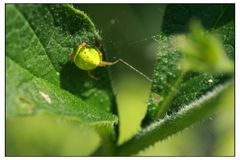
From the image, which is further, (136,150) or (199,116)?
(136,150)

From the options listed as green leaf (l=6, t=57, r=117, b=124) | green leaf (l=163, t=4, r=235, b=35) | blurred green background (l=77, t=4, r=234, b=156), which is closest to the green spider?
green leaf (l=6, t=57, r=117, b=124)

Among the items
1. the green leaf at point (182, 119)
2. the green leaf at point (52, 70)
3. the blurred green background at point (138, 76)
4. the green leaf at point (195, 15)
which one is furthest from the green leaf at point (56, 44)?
the blurred green background at point (138, 76)

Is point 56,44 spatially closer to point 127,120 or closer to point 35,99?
point 35,99

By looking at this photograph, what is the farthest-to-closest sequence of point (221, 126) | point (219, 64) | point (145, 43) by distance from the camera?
point (145, 43) < point (221, 126) < point (219, 64)

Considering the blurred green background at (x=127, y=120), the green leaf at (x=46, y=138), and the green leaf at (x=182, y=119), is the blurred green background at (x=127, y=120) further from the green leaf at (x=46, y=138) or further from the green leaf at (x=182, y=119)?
the green leaf at (x=182, y=119)

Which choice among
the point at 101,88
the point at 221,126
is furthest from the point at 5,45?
the point at 221,126

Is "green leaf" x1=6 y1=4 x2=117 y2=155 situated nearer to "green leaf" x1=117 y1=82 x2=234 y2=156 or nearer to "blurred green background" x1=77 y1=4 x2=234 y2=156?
"green leaf" x1=117 y1=82 x2=234 y2=156

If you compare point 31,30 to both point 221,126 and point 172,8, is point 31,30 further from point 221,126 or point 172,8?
point 221,126
